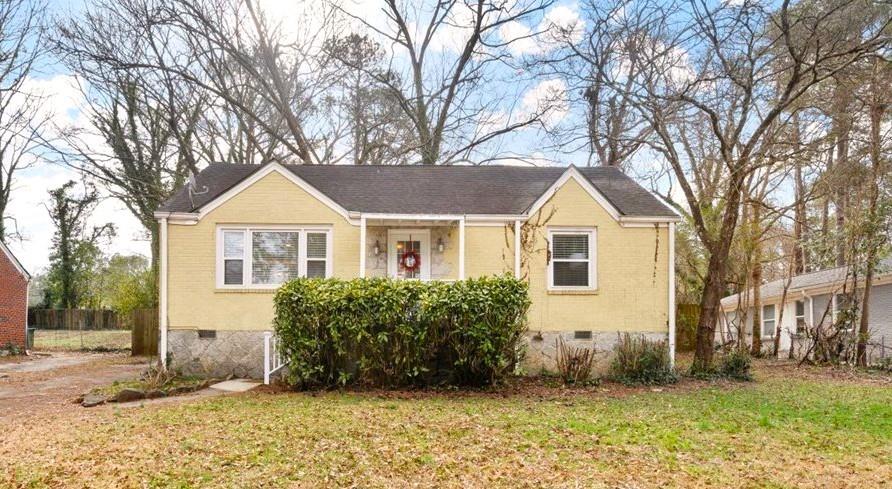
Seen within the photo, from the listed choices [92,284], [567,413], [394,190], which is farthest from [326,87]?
[92,284]

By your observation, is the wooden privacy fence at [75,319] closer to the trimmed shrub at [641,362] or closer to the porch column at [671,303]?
the trimmed shrub at [641,362]

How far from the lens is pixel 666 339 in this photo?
485 inches

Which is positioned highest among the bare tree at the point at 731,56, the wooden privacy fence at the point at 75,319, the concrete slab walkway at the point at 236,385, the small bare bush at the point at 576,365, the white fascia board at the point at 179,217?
the bare tree at the point at 731,56

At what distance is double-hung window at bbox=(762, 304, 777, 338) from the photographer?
21406mm

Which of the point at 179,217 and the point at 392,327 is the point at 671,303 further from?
the point at 179,217

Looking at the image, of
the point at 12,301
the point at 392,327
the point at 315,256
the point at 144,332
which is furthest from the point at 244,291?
the point at 12,301

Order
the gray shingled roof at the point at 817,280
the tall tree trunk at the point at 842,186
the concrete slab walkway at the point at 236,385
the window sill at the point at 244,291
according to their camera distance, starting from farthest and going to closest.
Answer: the gray shingled roof at the point at 817,280, the tall tree trunk at the point at 842,186, the window sill at the point at 244,291, the concrete slab walkway at the point at 236,385

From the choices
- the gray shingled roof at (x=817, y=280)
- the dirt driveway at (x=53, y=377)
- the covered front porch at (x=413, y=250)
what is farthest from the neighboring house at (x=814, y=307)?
the dirt driveway at (x=53, y=377)

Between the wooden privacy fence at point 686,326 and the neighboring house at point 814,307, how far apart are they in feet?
2.57

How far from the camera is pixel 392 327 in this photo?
395 inches

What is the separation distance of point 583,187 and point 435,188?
338cm

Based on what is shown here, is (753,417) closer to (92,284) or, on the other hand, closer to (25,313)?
(25,313)

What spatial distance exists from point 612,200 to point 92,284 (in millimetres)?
30695

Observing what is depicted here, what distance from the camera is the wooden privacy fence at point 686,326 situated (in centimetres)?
1806
